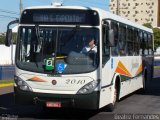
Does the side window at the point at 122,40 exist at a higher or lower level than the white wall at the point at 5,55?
higher

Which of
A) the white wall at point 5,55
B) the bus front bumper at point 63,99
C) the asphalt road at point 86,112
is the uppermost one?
the bus front bumper at point 63,99

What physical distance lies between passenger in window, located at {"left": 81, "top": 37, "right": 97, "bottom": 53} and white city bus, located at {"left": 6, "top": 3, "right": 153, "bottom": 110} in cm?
7

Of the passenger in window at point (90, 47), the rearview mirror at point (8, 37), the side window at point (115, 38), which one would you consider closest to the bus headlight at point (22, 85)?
the rearview mirror at point (8, 37)

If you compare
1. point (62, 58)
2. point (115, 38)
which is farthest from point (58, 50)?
point (115, 38)

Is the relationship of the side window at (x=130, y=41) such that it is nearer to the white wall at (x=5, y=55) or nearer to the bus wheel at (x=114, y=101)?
the bus wheel at (x=114, y=101)

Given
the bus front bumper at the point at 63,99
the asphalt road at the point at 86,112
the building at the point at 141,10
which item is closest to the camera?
the bus front bumper at the point at 63,99

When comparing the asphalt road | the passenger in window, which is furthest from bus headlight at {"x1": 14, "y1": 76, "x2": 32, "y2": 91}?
the passenger in window

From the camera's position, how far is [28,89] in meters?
11.4

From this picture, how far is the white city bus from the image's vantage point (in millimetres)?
11125

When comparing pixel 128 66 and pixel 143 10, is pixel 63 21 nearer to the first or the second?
pixel 128 66

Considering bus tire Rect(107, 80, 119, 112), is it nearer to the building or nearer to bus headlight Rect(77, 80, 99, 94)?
bus headlight Rect(77, 80, 99, 94)

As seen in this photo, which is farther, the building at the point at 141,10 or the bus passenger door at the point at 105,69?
the building at the point at 141,10

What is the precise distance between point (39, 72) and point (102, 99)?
5.75ft

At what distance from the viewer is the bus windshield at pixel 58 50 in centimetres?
1121
